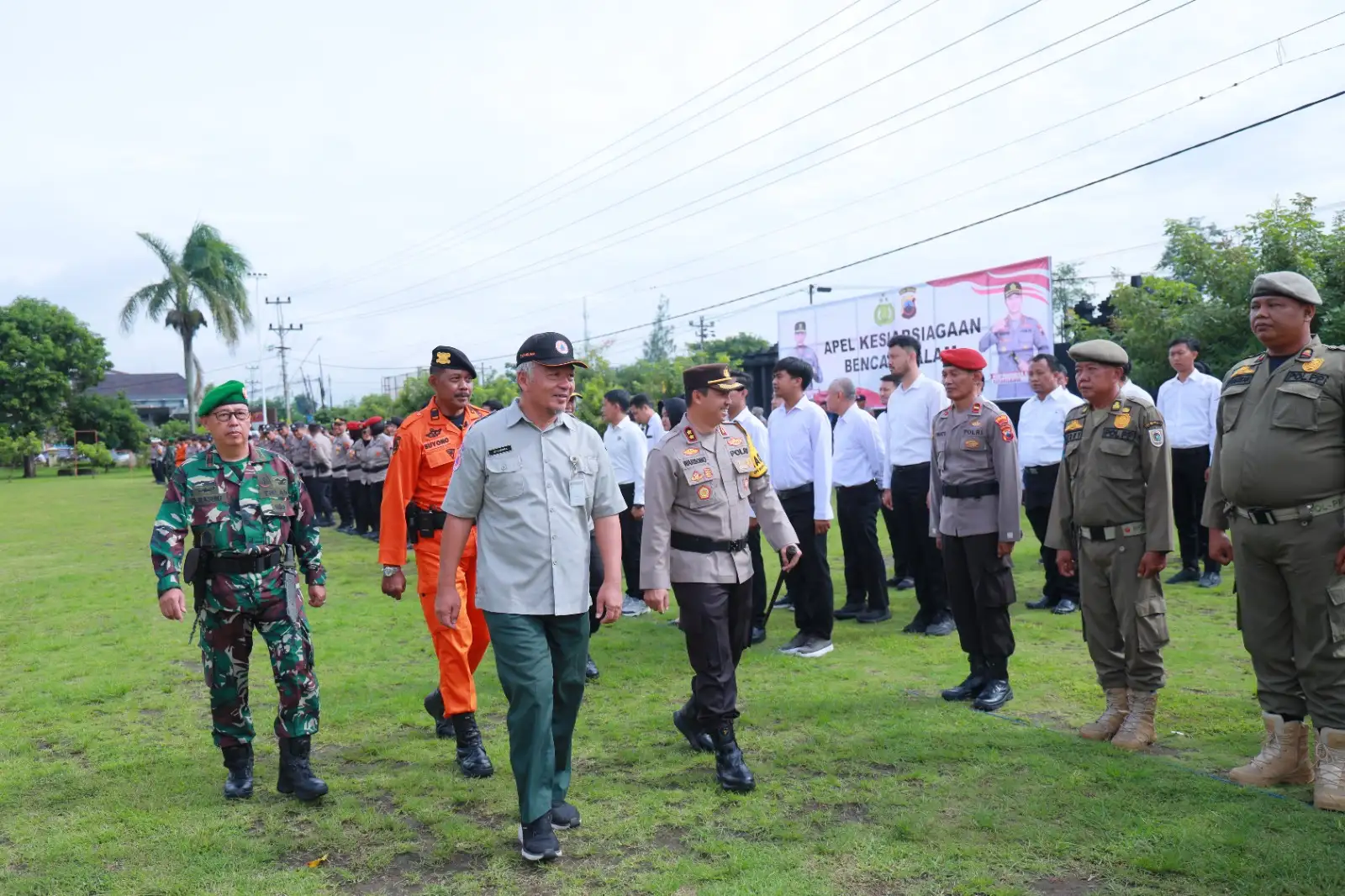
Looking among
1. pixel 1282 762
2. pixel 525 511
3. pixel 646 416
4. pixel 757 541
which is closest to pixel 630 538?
pixel 646 416

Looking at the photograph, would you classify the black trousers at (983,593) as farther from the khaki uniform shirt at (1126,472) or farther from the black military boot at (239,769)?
the black military boot at (239,769)

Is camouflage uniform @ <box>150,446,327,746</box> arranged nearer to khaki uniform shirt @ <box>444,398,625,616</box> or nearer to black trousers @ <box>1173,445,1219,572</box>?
khaki uniform shirt @ <box>444,398,625,616</box>

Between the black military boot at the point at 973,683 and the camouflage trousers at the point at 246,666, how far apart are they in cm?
352

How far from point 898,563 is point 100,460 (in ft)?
165

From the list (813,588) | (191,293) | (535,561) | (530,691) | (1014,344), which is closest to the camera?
(530,691)

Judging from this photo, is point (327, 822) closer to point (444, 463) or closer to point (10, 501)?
point (444, 463)

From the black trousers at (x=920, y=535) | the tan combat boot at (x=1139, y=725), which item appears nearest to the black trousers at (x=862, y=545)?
the black trousers at (x=920, y=535)

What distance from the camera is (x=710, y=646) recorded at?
4.75m

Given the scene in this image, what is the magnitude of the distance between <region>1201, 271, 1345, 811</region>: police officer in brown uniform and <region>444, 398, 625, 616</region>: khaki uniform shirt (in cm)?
290

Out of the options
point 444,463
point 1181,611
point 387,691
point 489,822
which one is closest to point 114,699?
point 387,691

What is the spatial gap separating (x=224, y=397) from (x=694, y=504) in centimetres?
226

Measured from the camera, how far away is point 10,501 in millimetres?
29125

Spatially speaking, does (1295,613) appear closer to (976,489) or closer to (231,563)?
(976,489)

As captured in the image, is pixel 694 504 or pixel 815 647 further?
pixel 815 647
